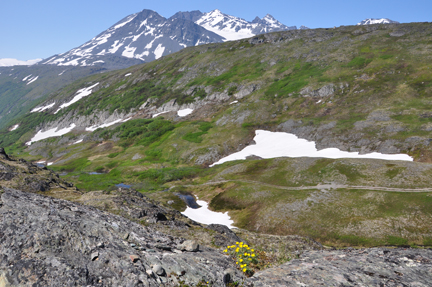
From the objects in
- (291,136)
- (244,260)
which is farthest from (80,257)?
(291,136)

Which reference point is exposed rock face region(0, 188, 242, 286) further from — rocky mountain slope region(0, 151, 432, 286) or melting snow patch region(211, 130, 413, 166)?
melting snow patch region(211, 130, 413, 166)

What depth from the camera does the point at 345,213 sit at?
161ft

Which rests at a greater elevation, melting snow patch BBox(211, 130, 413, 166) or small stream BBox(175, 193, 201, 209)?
melting snow patch BBox(211, 130, 413, 166)

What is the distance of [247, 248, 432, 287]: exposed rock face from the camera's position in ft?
41.2

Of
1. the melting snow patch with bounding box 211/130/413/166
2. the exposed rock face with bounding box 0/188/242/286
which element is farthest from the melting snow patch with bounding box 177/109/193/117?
the exposed rock face with bounding box 0/188/242/286

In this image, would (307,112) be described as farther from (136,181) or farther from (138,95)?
(138,95)

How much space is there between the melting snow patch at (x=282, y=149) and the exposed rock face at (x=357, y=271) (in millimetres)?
70075

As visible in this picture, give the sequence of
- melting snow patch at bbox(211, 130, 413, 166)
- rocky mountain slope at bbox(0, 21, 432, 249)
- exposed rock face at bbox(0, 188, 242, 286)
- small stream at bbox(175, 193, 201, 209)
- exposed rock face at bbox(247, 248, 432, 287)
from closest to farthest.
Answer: exposed rock face at bbox(0, 188, 242, 286) → exposed rock face at bbox(247, 248, 432, 287) → rocky mountain slope at bbox(0, 21, 432, 249) → small stream at bbox(175, 193, 201, 209) → melting snow patch at bbox(211, 130, 413, 166)

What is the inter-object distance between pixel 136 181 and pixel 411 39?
167 metres

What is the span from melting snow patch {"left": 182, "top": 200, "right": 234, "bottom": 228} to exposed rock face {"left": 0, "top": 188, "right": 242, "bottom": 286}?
42.8 metres

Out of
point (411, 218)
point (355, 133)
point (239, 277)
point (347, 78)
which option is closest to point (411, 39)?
point (347, 78)

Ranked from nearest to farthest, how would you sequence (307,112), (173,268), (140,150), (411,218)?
(173,268), (411,218), (307,112), (140,150)

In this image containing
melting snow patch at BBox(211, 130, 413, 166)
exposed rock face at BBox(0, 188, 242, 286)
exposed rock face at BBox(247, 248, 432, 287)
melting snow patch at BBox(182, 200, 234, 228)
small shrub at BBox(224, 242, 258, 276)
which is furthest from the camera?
melting snow patch at BBox(211, 130, 413, 166)

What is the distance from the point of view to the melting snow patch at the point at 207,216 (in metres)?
56.9
